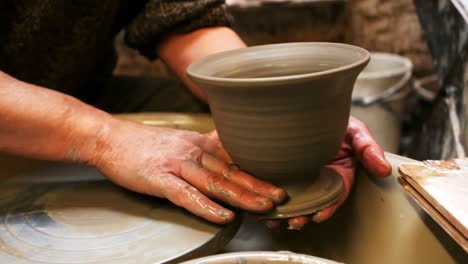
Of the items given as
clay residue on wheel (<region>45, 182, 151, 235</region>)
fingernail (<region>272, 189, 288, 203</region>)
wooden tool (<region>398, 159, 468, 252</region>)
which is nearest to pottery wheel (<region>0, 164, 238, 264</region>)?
clay residue on wheel (<region>45, 182, 151, 235</region>)

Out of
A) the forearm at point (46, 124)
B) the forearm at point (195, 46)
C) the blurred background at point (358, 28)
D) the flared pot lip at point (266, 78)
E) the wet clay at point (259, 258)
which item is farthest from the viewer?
the blurred background at point (358, 28)

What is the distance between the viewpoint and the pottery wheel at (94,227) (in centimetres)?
86

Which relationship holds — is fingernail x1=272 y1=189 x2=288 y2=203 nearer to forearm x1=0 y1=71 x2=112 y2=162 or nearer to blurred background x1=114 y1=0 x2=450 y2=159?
forearm x1=0 y1=71 x2=112 y2=162

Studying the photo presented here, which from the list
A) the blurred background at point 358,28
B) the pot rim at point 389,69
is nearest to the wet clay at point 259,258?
the pot rim at point 389,69

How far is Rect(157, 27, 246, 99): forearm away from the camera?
1351mm

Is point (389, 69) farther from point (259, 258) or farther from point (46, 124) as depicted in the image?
point (259, 258)

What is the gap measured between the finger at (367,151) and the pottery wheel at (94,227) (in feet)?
0.98

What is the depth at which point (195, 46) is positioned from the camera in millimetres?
1381

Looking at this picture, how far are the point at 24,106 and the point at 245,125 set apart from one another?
0.45 meters

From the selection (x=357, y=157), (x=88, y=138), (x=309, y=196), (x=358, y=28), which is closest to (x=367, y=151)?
(x=357, y=157)

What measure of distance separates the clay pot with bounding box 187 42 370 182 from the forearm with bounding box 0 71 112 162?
298 millimetres

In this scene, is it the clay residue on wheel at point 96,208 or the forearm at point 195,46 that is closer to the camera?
the clay residue on wheel at point 96,208

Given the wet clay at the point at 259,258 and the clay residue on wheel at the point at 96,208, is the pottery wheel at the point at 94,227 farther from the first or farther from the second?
the wet clay at the point at 259,258

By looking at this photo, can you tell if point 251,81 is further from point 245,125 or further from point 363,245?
point 363,245
